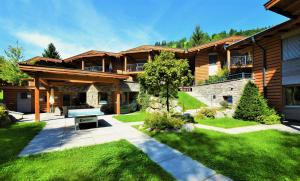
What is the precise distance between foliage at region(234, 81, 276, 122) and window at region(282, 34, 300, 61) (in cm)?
246

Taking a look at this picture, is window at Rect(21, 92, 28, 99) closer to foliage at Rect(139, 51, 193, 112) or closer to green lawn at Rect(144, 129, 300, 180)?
foliage at Rect(139, 51, 193, 112)

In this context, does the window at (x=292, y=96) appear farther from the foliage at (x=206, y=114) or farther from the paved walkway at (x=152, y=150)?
the paved walkway at (x=152, y=150)

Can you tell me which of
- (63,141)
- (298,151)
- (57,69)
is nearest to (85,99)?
(57,69)

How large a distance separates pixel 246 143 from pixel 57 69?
11.3 m

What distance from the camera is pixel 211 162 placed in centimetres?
441

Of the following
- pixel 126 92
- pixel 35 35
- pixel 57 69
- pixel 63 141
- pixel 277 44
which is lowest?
pixel 63 141

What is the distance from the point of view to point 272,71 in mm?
11039

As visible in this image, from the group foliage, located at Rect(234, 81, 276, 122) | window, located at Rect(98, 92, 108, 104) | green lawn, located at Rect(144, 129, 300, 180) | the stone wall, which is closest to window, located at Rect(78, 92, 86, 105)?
window, located at Rect(98, 92, 108, 104)

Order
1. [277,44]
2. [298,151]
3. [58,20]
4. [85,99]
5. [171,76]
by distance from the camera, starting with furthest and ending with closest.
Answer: [85,99] < [58,20] < [277,44] < [171,76] < [298,151]

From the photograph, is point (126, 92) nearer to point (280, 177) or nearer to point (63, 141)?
point (63, 141)

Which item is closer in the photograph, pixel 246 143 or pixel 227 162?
pixel 227 162

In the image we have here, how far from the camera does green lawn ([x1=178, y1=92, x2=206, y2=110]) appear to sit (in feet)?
56.4

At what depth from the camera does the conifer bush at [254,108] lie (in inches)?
405

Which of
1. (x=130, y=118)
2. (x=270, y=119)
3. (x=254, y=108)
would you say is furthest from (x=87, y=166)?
(x=254, y=108)
